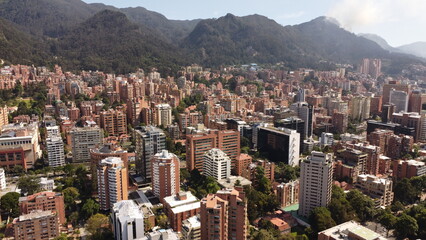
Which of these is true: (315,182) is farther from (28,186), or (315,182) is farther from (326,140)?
(28,186)

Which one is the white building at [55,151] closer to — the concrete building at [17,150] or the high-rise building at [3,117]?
the concrete building at [17,150]

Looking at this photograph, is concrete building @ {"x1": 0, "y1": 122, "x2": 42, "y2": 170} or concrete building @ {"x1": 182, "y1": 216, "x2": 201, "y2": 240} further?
concrete building @ {"x1": 0, "y1": 122, "x2": 42, "y2": 170}

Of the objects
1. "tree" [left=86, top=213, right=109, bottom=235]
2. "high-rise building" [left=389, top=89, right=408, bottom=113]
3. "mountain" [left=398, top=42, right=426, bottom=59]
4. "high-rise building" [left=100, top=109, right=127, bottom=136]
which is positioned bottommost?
"tree" [left=86, top=213, right=109, bottom=235]

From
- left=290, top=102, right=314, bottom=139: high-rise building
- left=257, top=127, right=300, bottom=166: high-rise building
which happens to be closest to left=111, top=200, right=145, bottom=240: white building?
left=257, top=127, right=300, bottom=166: high-rise building

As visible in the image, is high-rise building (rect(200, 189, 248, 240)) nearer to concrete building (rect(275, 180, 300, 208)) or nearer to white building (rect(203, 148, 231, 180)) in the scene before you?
concrete building (rect(275, 180, 300, 208))

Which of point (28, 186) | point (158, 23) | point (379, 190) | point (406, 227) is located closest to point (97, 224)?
point (28, 186)

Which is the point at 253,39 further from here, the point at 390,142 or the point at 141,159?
the point at 141,159

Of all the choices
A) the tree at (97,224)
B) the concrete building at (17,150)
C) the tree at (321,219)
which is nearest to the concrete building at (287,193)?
the tree at (321,219)
